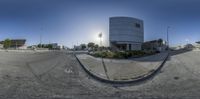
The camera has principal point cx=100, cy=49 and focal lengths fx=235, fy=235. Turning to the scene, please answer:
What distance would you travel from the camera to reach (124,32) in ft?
327

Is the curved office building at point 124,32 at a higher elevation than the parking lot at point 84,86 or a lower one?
higher

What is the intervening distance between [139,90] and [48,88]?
3.92 metres

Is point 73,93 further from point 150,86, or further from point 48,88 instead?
point 150,86

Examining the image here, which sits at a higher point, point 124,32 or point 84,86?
point 124,32

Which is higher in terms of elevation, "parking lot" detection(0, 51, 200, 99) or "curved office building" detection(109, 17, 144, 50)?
"curved office building" detection(109, 17, 144, 50)

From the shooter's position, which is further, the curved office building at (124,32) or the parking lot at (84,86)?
the curved office building at (124,32)

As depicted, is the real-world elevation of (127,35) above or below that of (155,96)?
above

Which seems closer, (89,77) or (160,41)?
(89,77)

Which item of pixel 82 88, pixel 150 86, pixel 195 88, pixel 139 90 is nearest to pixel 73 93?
pixel 82 88

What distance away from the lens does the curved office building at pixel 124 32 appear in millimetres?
98062

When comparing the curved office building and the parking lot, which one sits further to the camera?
the curved office building

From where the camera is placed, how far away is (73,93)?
942cm

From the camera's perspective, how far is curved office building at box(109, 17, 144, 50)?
322 ft

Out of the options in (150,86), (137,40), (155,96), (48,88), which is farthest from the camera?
(137,40)
